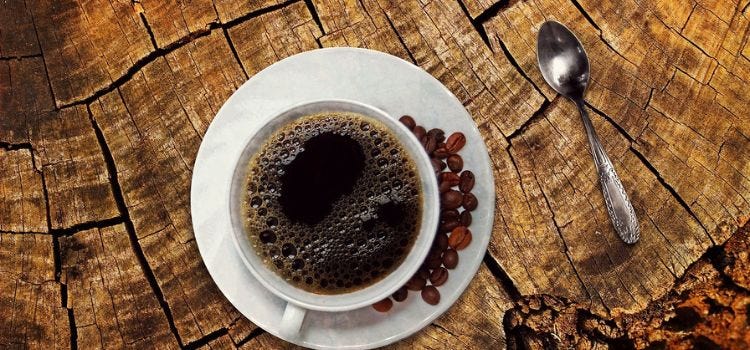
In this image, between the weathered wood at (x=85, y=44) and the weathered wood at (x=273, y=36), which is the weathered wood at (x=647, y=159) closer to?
the weathered wood at (x=273, y=36)

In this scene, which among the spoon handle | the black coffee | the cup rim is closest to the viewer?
the cup rim

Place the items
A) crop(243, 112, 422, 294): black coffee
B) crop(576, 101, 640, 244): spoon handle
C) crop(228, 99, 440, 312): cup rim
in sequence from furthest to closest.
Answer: crop(576, 101, 640, 244): spoon handle → crop(243, 112, 422, 294): black coffee → crop(228, 99, 440, 312): cup rim

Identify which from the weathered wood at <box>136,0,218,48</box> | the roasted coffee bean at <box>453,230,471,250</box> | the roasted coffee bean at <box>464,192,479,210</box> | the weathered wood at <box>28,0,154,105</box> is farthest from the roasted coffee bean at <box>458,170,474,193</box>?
the weathered wood at <box>28,0,154,105</box>

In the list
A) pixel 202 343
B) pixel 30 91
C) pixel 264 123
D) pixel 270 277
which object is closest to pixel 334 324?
pixel 270 277

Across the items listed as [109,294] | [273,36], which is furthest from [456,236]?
[109,294]

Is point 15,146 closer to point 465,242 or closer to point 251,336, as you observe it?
point 251,336

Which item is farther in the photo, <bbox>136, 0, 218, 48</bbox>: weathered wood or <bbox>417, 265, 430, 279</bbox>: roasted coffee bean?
<bbox>136, 0, 218, 48</bbox>: weathered wood

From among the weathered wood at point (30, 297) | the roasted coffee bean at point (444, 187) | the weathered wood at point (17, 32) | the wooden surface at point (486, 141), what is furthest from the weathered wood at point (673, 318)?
the weathered wood at point (17, 32)

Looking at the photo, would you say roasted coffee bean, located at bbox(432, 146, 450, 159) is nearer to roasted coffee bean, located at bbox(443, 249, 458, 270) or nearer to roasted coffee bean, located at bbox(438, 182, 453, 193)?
roasted coffee bean, located at bbox(438, 182, 453, 193)
